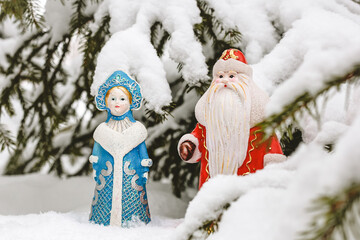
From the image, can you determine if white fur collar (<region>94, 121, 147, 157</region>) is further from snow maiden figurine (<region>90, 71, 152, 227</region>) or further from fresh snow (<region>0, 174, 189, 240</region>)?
fresh snow (<region>0, 174, 189, 240</region>)

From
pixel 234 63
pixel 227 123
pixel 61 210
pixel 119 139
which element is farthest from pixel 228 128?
pixel 61 210

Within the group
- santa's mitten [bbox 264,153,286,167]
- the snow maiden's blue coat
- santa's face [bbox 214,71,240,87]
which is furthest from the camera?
the snow maiden's blue coat

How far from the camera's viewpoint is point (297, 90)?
1.15 ft

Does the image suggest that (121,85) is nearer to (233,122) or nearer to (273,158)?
(233,122)

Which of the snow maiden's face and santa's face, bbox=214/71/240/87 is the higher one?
santa's face, bbox=214/71/240/87

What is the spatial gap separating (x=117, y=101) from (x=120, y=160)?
0.26 m

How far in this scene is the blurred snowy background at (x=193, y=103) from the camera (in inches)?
A: 12.8

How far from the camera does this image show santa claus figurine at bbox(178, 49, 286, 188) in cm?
148

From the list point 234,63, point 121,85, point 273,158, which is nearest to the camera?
point 273,158

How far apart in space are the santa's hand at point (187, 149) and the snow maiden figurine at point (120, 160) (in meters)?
0.21

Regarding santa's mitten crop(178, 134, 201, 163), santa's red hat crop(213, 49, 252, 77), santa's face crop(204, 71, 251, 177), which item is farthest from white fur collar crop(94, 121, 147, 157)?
santa's red hat crop(213, 49, 252, 77)

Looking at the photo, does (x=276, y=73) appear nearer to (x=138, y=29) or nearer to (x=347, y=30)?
(x=347, y=30)

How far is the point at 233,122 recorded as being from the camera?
1.48m

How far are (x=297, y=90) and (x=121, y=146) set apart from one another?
1410mm
